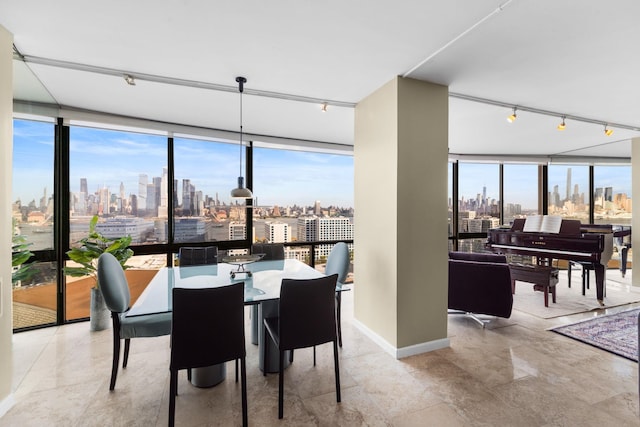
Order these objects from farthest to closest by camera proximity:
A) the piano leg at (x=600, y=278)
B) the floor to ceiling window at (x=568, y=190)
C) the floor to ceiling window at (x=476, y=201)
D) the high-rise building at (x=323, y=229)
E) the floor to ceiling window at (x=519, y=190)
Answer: the floor to ceiling window at (x=568, y=190), the floor to ceiling window at (x=519, y=190), the floor to ceiling window at (x=476, y=201), the high-rise building at (x=323, y=229), the piano leg at (x=600, y=278)

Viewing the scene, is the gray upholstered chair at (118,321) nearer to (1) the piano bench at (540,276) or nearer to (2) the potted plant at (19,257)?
(2) the potted plant at (19,257)

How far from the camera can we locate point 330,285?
216cm

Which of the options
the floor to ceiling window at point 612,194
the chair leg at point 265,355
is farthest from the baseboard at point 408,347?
the floor to ceiling window at point 612,194

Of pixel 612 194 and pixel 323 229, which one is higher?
pixel 612 194

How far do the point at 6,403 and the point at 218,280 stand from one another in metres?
1.53

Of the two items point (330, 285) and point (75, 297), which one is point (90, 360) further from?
point (330, 285)

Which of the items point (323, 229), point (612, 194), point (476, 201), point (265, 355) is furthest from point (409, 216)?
point (612, 194)

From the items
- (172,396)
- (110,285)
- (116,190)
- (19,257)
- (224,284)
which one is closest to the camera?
(172,396)

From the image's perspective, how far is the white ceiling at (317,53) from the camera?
1866 mm

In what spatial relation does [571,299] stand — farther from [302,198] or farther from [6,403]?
[6,403]

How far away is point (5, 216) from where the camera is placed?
6.76 feet

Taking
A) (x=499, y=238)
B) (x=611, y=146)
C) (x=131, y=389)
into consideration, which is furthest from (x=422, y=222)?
(x=611, y=146)

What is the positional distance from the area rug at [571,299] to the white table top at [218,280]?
315 centimetres

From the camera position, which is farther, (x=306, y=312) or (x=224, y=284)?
(x=224, y=284)
